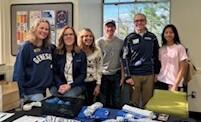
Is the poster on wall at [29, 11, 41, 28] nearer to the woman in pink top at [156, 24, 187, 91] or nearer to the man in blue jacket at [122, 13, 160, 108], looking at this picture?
the man in blue jacket at [122, 13, 160, 108]

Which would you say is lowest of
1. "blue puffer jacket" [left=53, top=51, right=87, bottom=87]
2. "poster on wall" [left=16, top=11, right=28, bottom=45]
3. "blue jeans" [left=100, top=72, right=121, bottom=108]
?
"blue jeans" [left=100, top=72, right=121, bottom=108]

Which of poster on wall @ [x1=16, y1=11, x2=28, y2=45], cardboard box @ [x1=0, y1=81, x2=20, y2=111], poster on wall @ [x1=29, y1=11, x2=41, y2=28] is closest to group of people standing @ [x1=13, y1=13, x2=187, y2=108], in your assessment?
cardboard box @ [x1=0, y1=81, x2=20, y2=111]

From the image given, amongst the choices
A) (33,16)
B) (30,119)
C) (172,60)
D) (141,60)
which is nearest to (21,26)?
(33,16)

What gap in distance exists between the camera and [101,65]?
351 cm

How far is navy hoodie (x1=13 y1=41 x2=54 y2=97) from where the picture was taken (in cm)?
284

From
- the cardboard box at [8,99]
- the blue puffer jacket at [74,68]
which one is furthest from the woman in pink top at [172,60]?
the cardboard box at [8,99]

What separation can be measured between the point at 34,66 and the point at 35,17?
4.63 feet

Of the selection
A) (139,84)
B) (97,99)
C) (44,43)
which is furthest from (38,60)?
(139,84)

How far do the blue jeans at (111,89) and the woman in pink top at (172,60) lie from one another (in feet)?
1.83

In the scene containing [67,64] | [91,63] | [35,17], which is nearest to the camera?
[67,64]

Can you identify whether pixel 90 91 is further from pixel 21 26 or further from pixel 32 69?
pixel 21 26

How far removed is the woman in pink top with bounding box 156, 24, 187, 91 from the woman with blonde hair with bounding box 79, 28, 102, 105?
760 millimetres

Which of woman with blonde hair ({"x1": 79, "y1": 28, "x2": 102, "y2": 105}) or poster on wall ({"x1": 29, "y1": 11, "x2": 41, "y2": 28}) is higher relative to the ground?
poster on wall ({"x1": 29, "y1": 11, "x2": 41, "y2": 28})

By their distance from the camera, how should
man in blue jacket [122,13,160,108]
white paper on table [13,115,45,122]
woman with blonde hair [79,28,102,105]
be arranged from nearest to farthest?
white paper on table [13,115,45,122] → woman with blonde hair [79,28,102,105] → man in blue jacket [122,13,160,108]
